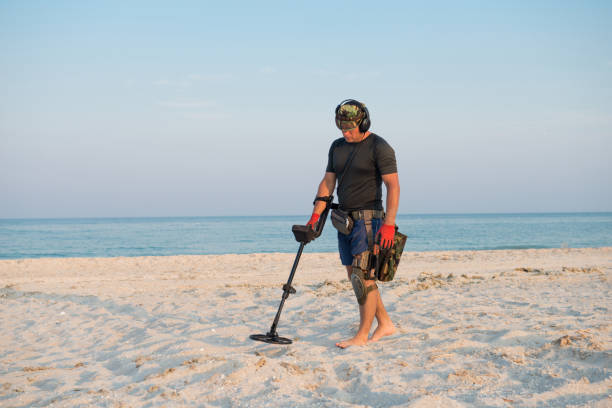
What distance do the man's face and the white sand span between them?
5.71 ft

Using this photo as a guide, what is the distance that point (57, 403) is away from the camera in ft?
10.2

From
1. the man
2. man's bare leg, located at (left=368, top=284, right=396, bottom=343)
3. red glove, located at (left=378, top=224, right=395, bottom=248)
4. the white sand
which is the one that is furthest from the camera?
man's bare leg, located at (left=368, top=284, right=396, bottom=343)

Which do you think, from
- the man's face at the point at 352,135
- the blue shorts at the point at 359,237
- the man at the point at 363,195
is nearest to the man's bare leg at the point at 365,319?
the man at the point at 363,195

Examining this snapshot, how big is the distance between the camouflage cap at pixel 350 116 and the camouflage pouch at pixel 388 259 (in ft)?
3.26

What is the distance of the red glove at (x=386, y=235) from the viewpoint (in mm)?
3871

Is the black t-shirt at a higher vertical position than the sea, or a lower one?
higher

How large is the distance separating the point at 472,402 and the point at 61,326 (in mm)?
5007

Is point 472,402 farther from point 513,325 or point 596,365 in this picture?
point 513,325

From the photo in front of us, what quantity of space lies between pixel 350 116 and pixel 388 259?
4.00 feet

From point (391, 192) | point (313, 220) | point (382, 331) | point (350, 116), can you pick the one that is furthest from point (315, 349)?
point (350, 116)

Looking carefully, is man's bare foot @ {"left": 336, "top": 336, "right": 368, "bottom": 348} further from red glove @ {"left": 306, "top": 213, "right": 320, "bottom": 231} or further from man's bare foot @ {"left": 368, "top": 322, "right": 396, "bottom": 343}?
red glove @ {"left": 306, "top": 213, "right": 320, "bottom": 231}

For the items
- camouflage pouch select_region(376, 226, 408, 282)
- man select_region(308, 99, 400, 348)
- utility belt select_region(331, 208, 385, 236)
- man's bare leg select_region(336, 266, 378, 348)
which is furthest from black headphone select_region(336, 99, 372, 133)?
man's bare leg select_region(336, 266, 378, 348)

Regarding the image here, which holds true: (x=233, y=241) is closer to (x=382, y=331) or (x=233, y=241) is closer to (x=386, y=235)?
(x=382, y=331)

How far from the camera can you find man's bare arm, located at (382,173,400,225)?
3.89 m
